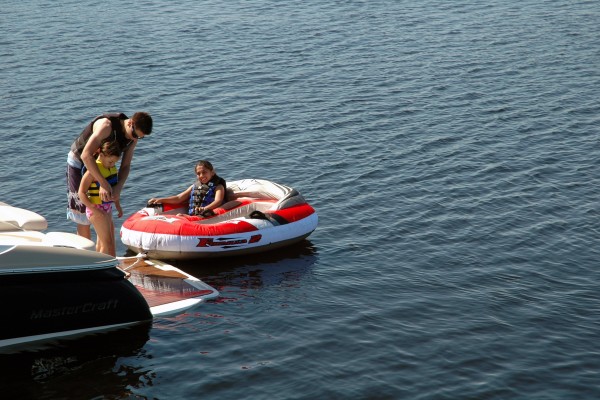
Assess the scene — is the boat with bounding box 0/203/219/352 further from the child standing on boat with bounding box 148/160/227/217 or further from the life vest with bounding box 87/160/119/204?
the child standing on boat with bounding box 148/160/227/217

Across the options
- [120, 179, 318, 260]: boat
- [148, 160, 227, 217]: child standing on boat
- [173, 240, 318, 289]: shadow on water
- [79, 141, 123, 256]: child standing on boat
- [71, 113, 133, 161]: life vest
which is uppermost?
[71, 113, 133, 161]: life vest

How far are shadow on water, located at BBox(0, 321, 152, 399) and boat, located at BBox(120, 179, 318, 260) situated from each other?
2009 mm

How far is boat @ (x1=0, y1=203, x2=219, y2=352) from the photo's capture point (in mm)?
8625

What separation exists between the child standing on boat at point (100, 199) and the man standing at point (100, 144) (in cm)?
8

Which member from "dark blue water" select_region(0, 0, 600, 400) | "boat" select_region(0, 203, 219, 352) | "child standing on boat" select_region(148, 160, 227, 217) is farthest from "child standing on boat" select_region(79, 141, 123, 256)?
"child standing on boat" select_region(148, 160, 227, 217)

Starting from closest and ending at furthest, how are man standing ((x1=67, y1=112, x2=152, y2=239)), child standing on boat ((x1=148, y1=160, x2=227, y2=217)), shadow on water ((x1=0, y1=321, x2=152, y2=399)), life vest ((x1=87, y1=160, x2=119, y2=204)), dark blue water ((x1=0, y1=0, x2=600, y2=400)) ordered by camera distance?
shadow on water ((x1=0, y1=321, x2=152, y2=399))
dark blue water ((x1=0, y1=0, x2=600, y2=400))
man standing ((x1=67, y1=112, x2=152, y2=239))
life vest ((x1=87, y1=160, x2=119, y2=204))
child standing on boat ((x1=148, y1=160, x2=227, y2=217))

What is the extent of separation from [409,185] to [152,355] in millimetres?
6177

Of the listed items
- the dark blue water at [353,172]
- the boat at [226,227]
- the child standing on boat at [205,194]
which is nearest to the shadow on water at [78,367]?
the dark blue water at [353,172]

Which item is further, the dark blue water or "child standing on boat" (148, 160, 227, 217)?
"child standing on boat" (148, 160, 227, 217)

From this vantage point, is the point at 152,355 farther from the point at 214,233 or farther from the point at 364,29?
the point at 364,29

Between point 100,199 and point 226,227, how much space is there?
6.72ft

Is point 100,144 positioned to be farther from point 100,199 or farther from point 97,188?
point 100,199

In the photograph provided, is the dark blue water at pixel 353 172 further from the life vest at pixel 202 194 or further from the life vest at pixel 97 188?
the life vest at pixel 97 188

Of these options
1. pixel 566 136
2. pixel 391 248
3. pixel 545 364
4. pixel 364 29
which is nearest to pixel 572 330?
pixel 545 364
